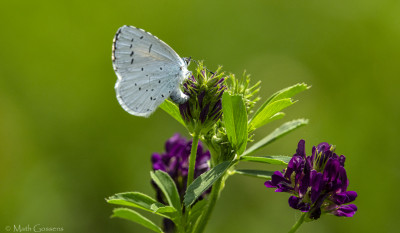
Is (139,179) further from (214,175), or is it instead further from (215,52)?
(214,175)

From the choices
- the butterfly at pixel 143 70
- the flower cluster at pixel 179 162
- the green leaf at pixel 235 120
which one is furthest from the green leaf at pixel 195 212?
the butterfly at pixel 143 70

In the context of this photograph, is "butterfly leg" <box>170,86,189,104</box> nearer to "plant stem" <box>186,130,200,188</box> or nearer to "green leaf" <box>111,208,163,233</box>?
"plant stem" <box>186,130,200,188</box>

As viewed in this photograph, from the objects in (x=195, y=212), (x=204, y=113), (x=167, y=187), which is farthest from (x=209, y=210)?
(x=204, y=113)

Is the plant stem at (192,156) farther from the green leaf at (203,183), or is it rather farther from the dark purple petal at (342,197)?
the dark purple petal at (342,197)

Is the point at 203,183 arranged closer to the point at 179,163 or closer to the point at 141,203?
the point at 141,203

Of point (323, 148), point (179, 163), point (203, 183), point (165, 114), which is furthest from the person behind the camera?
point (165, 114)
